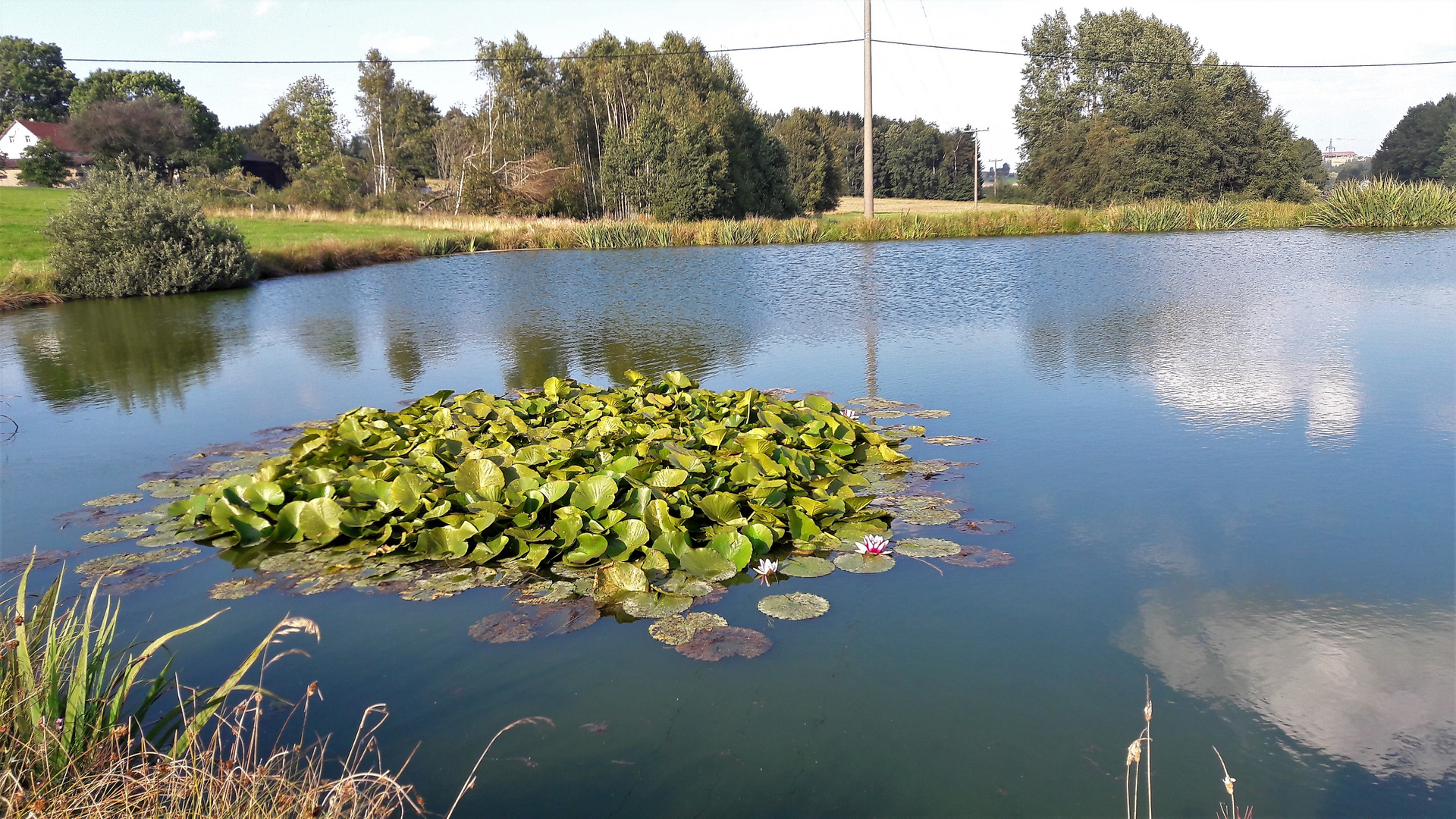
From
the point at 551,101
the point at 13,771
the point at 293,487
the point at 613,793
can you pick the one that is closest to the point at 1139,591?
the point at 613,793

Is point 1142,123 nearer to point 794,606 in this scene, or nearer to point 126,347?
point 126,347

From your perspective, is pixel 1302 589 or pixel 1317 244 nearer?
pixel 1302 589

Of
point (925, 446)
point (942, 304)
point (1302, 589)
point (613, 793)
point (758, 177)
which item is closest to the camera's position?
point (613, 793)

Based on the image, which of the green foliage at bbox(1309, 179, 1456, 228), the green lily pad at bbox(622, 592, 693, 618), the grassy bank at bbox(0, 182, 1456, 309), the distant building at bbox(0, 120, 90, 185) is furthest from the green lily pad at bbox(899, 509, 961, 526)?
the distant building at bbox(0, 120, 90, 185)

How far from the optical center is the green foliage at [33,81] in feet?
201

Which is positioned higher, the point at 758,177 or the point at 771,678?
the point at 758,177

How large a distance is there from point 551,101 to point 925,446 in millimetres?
39414

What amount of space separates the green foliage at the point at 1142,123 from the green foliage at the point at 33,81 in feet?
216

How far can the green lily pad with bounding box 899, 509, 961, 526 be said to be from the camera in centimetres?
456

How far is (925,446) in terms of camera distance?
5855 millimetres

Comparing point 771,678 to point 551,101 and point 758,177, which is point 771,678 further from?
point 551,101

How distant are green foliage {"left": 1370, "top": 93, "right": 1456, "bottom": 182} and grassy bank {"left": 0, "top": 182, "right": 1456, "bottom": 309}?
39.3 metres

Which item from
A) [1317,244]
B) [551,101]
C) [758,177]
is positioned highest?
[551,101]

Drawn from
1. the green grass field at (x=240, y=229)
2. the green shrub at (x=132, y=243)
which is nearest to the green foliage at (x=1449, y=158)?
the green grass field at (x=240, y=229)
